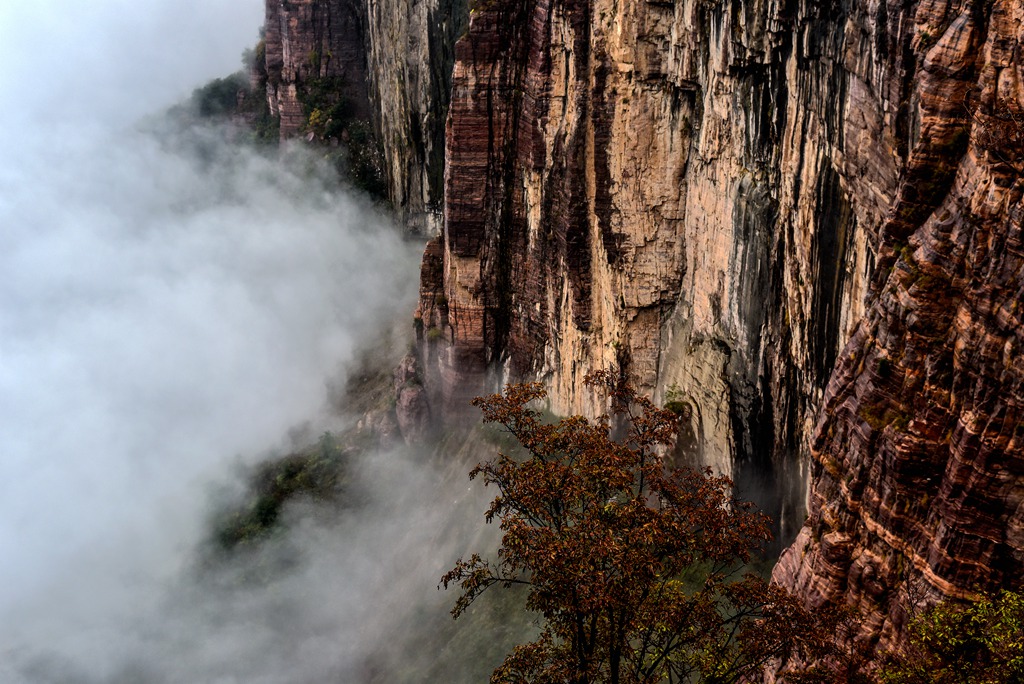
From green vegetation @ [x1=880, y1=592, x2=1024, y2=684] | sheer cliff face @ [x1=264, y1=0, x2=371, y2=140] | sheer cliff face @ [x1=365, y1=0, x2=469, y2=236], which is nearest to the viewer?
green vegetation @ [x1=880, y1=592, x2=1024, y2=684]

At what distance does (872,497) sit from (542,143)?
2366 cm

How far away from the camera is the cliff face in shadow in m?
14.8

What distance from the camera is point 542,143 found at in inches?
1483

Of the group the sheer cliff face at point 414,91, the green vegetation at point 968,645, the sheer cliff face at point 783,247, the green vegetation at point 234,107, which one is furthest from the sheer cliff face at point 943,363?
the green vegetation at point 234,107

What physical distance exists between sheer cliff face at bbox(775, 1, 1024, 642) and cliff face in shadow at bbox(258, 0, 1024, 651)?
0.04 meters

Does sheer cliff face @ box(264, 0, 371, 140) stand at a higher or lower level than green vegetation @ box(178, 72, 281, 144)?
higher

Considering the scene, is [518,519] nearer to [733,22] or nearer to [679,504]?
[679,504]

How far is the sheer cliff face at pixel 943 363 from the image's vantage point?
14.1 metres

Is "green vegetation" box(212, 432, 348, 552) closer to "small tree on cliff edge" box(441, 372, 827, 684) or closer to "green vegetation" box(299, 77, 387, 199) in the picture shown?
"green vegetation" box(299, 77, 387, 199)

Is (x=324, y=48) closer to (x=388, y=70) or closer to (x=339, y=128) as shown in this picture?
(x=339, y=128)

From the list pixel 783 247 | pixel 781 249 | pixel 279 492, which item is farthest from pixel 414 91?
pixel 783 247

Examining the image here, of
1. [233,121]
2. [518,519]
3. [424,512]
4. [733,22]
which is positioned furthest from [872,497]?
[233,121]

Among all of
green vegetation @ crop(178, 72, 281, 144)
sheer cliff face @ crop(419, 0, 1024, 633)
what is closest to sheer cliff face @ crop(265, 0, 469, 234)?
green vegetation @ crop(178, 72, 281, 144)

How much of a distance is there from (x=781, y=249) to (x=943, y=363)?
9091mm
